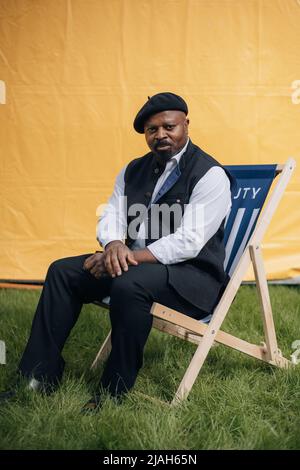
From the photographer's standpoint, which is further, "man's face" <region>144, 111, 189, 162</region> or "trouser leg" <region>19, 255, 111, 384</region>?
"man's face" <region>144, 111, 189, 162</region>

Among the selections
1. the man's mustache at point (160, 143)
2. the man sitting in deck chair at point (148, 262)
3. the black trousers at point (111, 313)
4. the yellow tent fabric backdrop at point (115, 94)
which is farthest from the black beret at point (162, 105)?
the yellow tent fabric backdrop at point (115, 94)

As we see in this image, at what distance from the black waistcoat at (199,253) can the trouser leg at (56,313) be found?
0.38m

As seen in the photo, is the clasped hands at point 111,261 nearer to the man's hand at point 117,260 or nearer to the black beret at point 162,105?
the man's hand at point 117,260

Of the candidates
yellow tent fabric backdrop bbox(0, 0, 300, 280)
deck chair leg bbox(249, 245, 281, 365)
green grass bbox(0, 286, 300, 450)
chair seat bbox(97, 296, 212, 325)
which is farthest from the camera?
yellow tent fabric backdrop bbox(0, 0, 300, 280)

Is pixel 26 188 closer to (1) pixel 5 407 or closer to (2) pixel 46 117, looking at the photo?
(2) pixel 46 117

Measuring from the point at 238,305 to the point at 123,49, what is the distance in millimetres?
2352

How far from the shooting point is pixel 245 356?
4035 mm

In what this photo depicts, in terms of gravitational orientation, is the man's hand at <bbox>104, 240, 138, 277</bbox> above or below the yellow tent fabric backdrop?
below

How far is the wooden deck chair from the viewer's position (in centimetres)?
332

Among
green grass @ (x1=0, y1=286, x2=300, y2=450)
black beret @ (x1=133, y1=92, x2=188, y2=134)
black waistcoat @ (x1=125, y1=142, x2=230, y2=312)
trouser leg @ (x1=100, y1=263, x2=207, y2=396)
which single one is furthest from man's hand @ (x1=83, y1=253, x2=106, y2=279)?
black beret @ (x1=133, y1=92, x2=188, y2=134)

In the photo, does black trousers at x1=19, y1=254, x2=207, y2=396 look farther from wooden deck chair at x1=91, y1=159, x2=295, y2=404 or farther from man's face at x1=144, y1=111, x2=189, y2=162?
man's face at x1=144, y1=111, x2=189, y2=162

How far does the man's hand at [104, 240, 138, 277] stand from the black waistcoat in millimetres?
204
